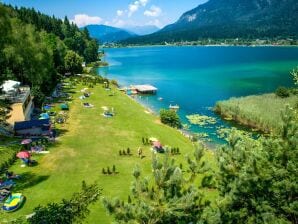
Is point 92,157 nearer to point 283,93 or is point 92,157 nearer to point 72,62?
point 283,93

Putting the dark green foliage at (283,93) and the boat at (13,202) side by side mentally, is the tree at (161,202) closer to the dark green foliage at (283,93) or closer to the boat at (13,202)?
the boat at (13,202)

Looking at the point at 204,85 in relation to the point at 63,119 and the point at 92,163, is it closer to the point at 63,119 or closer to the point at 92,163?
the point at 63,119

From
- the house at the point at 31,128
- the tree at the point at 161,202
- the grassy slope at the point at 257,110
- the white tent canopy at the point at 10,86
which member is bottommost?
the grassy slope at the point at 257,110

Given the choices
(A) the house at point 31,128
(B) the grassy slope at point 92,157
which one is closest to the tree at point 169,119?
(B) the grassy slope at point 92,157

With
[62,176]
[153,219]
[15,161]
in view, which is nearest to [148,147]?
[62,176]

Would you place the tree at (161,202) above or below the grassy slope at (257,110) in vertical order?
above

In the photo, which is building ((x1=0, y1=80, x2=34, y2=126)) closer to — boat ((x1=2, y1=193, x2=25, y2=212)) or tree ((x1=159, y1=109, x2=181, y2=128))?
boat ((x1=2, y1=193, x2=25, y2=212))
